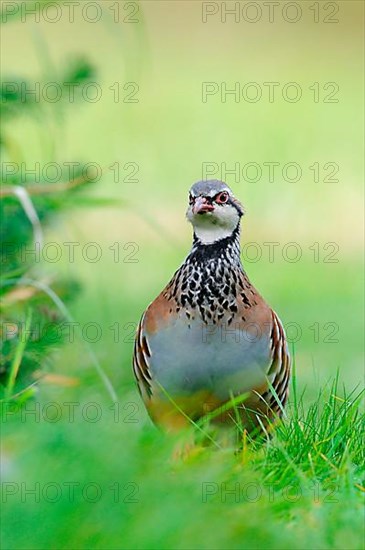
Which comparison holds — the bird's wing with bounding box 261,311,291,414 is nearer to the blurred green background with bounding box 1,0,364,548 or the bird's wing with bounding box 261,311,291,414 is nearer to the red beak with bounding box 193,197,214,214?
the blurred green background with bounding box 1,0,364,548

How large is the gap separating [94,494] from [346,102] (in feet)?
32.4

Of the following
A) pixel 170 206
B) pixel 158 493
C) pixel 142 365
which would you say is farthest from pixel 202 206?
pixel 170 206

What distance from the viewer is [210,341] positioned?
3.70 metres

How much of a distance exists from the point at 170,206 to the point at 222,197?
189 inches

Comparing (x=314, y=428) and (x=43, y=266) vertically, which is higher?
(x=43, y=266)

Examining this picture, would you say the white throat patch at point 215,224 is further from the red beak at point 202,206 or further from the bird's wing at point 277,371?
the bird's wing at point 277,371

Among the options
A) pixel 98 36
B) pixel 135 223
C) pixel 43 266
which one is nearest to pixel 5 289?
pixel 43 266

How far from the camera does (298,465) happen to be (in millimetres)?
3154

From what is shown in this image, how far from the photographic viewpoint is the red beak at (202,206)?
3.78m

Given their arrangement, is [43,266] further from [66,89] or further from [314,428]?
[314,428]

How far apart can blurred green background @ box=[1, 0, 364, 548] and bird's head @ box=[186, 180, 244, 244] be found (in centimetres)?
25

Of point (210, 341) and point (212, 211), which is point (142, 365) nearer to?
point (210, 341)

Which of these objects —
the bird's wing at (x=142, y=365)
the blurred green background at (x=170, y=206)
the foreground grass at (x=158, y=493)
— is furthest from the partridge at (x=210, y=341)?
the foreground grass at (x=158, y=493)

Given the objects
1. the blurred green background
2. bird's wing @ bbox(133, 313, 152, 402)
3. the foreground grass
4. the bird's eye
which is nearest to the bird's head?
the bird's eye
